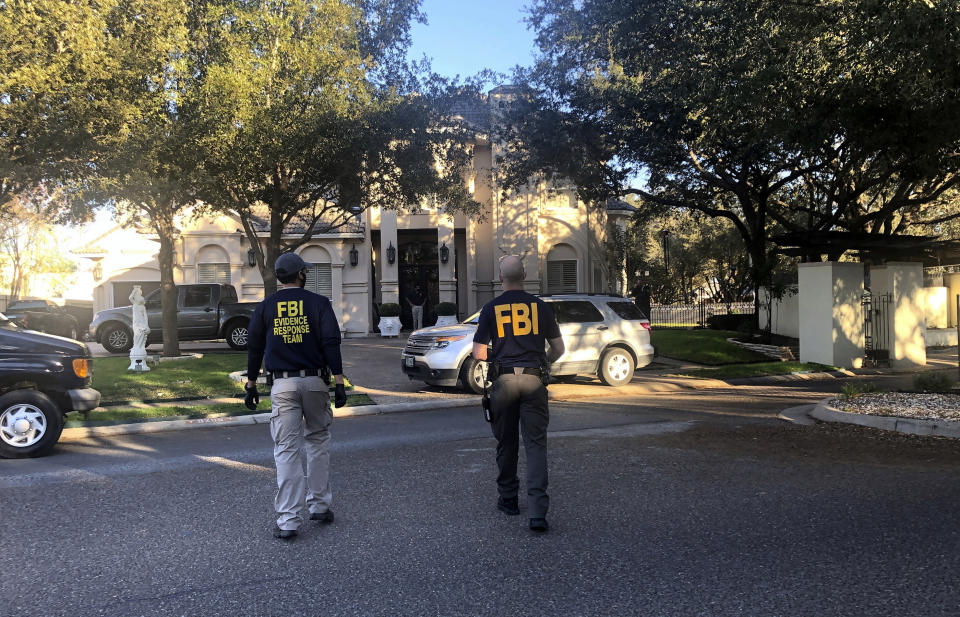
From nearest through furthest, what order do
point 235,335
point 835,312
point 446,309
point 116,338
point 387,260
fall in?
1. point 835,312
2. point 116,338
3. point 235,335
4. point 446,309
5. point 387,260

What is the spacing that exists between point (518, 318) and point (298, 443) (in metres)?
1.74

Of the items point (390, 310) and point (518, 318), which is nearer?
point (518, 318)

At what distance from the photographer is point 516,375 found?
16.6 feet

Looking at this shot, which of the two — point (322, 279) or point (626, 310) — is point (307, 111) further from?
point (322, 279)

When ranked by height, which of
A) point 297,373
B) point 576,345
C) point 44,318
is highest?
point 44,318

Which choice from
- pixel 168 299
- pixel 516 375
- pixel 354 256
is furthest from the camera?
pixel 354 256

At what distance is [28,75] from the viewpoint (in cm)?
1072

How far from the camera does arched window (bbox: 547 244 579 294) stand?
29.6 meters

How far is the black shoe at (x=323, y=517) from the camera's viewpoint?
16.6 ft

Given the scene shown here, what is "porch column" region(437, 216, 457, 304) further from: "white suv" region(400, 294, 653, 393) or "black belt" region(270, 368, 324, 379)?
"black belt" region(270, 368, 324, 379)

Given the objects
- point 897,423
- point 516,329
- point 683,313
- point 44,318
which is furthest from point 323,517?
point 683,313

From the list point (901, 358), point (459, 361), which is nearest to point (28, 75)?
point (459, 361)

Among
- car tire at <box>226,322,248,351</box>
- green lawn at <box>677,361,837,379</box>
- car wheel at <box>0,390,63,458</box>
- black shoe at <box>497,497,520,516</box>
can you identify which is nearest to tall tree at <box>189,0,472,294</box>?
car wheel at <box>0,390,63,458</box>

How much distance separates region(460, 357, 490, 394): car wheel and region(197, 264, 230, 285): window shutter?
18.6 metres
